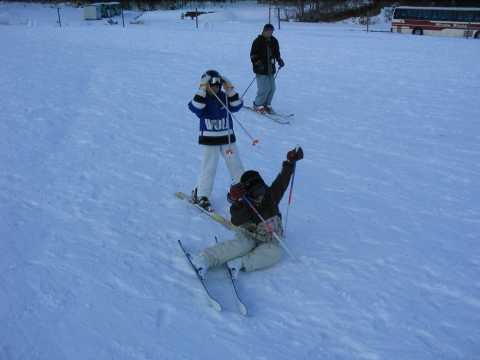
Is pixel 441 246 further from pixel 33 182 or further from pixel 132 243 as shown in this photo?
pixel 33 182

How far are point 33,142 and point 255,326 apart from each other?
4.88m

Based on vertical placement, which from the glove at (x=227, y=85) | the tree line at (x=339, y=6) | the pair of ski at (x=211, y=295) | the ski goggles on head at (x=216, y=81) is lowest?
the pair of ski at (x=211, y=295)

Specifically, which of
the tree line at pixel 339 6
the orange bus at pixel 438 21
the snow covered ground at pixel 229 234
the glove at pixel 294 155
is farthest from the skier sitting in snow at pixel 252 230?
the tree line at pixel 339 6

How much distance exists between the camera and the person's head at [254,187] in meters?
3.74

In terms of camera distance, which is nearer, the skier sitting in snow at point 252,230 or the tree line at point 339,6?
the skier sitting in snow at point 252,230

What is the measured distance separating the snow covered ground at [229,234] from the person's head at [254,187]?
624 millimetres

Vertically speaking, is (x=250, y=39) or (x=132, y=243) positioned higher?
(x=250, y=39)

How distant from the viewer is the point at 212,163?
4625 mm

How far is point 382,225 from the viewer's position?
4.71 metres

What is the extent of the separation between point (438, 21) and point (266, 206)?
85.9ft

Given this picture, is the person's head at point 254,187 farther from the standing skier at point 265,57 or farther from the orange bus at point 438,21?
the orange bus at point 438,21

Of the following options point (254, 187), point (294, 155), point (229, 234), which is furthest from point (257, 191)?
point (229, 234)

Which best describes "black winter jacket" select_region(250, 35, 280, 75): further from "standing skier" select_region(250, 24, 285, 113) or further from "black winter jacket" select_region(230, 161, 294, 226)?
"black winter jacket" select_region(230, 161, 294, 226)

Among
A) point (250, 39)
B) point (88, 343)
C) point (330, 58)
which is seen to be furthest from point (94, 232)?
point (250, 39)
